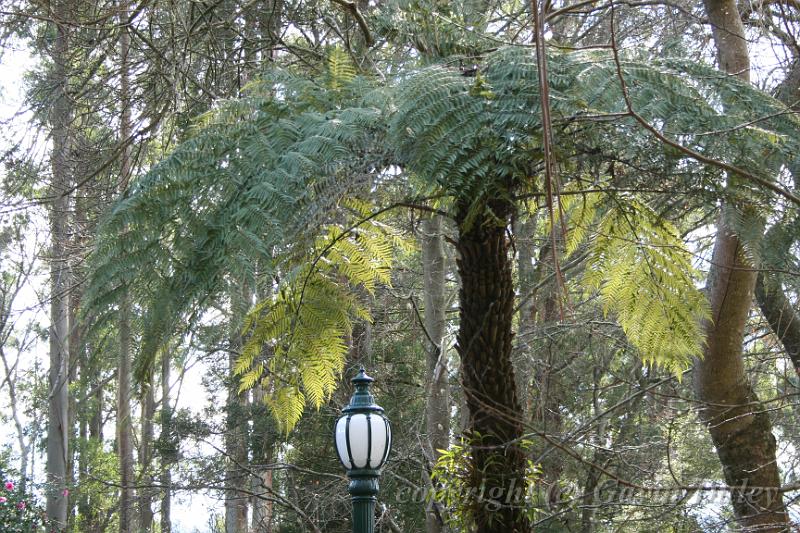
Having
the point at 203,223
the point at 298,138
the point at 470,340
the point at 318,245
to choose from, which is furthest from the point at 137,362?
the point at 470,340

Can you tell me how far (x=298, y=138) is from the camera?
7.63 ft

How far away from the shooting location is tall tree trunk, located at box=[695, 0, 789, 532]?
4152 millimetres

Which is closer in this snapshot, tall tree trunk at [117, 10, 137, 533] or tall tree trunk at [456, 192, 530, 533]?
tall tree trunk at [456, 192, 530, 533]

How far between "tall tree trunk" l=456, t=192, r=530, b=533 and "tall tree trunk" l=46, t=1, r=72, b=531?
3584mm

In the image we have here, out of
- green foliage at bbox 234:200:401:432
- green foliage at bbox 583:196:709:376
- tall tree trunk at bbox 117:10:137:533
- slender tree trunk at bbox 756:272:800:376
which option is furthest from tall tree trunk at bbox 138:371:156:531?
green foliage at bbox 583:196:709:376

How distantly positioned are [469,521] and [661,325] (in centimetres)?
100

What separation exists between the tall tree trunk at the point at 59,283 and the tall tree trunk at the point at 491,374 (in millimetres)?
3584

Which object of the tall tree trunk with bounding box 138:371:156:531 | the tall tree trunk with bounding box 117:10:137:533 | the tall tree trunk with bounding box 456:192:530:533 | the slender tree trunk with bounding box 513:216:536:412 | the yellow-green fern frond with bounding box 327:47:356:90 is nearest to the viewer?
the yellow-green fern frond with bounding box 327:47:356:90

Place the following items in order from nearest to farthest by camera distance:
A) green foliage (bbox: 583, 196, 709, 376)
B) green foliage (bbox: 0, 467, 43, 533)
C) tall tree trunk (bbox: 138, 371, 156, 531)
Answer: green foliage (bbox: 583, 196, 709, 376)
green foliage (bbox: 0, 467, 43, 533)
tall tree trunk (bbox: 138, 371, 156, 531)

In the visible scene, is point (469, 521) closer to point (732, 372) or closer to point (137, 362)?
point (137, 362)

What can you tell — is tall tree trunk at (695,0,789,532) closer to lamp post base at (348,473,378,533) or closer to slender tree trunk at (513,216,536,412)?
lamp post base at (348,473,378,533)

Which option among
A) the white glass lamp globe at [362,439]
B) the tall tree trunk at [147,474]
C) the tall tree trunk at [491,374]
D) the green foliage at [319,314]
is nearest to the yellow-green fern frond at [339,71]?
the green foliage at [319,314]

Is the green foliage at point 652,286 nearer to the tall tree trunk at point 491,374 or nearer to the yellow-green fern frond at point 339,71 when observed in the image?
the tall tree trunk at point 491,374

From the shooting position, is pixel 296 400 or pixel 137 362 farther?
pixel 296 400
